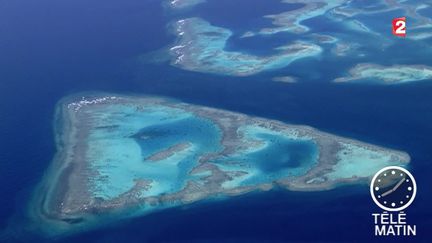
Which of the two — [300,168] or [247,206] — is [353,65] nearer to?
[300,168]

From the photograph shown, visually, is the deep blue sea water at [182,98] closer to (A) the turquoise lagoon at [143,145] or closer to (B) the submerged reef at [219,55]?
(B) the submerged reef at [219,55]

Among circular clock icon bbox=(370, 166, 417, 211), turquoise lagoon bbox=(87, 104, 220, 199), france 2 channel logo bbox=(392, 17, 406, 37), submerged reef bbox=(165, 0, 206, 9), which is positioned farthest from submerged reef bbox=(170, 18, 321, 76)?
circular clock icon bbox=(370, 166, 417, 211)

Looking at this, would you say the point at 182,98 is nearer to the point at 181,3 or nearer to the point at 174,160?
the point at 174,160

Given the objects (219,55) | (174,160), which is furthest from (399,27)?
(174,160)

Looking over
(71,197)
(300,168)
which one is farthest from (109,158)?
(300,168)

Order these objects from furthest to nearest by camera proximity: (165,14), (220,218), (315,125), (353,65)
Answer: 1. (165,14)
2. (353,65)
3. (315,125)
4. (220,218)

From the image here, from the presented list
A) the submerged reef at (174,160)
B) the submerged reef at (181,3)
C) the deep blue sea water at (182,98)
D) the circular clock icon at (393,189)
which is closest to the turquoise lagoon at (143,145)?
the submerged reef at (174,160)

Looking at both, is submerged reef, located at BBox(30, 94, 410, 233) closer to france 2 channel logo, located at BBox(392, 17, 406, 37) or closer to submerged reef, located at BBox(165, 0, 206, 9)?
france 2 channel logo, located at BBox(392, 17, 406, 37)

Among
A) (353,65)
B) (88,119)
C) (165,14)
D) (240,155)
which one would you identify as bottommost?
(240,155)
